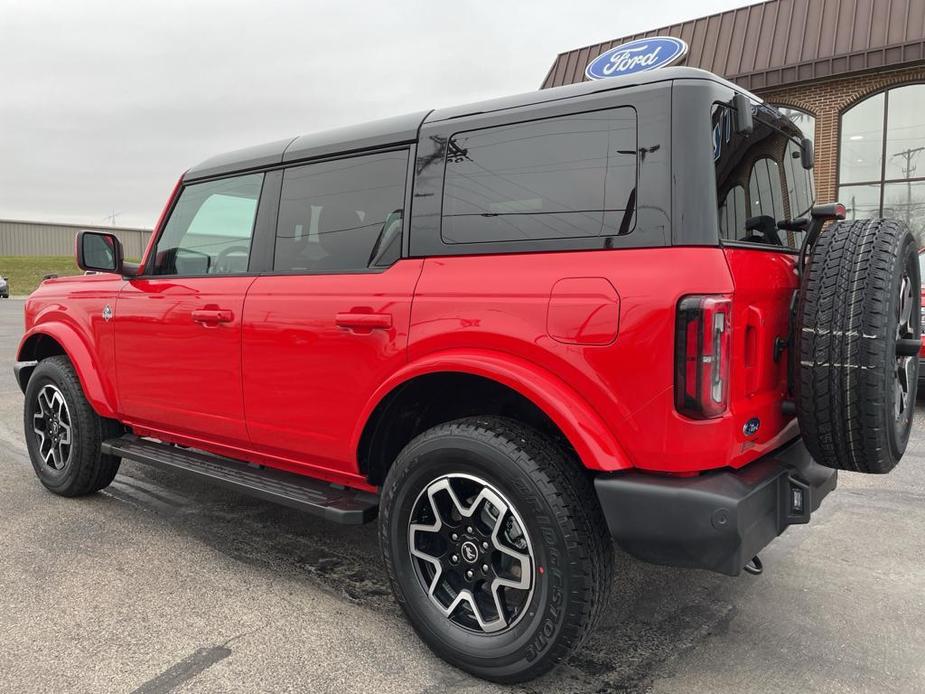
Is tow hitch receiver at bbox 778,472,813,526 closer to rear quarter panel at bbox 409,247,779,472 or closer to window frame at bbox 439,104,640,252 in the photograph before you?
rear quarter panel at bbox 409,247,779,472

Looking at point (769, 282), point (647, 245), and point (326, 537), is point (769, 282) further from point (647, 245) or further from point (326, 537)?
point (326, 537)

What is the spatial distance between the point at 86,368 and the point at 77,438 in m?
0.42

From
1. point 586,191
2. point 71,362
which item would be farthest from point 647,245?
point 71,362

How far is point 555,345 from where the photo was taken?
2236mm

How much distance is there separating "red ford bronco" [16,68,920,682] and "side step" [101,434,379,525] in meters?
0.03

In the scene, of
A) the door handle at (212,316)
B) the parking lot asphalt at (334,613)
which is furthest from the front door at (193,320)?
the parking lot asphalt at (334,613)

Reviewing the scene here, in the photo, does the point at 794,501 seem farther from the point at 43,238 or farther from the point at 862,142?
the point at 43,238

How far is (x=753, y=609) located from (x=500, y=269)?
1806 mm

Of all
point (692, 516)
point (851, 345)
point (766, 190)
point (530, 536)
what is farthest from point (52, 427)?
point (851, 345)

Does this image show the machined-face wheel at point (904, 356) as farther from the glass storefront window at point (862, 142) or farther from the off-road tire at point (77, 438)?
the glass storefront window at point (862, 142)

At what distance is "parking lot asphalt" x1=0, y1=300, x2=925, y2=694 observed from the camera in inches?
95.1

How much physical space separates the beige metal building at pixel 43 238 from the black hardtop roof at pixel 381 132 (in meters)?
68.9

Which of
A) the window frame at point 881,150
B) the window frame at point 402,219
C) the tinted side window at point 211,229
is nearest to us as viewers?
the window frame at point 402,219

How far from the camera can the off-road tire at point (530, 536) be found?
2.19m
